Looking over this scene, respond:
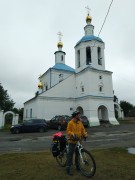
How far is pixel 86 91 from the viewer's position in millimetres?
29734

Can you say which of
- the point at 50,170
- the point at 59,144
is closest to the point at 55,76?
the point at 59,144

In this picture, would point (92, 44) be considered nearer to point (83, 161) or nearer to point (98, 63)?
point (98, 63)

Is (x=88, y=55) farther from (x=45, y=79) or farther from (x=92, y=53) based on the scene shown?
(x=45, y=79)

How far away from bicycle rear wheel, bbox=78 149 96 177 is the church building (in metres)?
22.5

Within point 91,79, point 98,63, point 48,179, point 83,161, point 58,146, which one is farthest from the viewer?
point 98,63

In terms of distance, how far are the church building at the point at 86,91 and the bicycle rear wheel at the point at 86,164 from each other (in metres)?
22.5

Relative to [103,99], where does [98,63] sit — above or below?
above

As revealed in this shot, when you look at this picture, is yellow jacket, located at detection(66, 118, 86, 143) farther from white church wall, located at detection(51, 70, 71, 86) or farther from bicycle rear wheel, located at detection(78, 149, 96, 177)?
white church wall, located at detection(51, 70, 71, 86)

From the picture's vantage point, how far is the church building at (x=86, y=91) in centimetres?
2935

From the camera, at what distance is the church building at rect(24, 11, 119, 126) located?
29347mm

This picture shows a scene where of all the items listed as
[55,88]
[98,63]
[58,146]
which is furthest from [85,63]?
[58,146]

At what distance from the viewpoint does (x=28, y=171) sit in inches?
219

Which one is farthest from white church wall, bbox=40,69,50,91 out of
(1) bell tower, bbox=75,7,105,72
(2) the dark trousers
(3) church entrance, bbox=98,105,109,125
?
(2) the dark trousers

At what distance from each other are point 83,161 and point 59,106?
1020 inches
